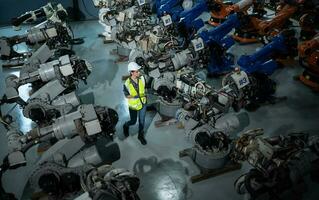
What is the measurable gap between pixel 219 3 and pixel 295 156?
7.42m

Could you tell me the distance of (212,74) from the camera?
8.89 metres

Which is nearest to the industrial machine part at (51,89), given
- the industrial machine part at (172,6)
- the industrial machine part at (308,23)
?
the industrial machine part at (172,6)

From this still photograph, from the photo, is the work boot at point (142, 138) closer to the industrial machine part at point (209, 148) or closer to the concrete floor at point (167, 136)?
the concrete floor at point (167, 136)

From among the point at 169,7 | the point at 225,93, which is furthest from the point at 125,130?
the point at 169,7

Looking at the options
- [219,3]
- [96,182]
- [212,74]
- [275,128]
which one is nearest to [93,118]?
[96,182]

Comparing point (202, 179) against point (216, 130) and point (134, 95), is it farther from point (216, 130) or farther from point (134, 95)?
point (134, 95)

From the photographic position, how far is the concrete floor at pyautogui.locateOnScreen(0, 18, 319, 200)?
5590 mm

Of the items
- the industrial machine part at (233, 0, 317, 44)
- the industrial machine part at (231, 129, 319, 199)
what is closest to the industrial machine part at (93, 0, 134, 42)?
the industrial machine part at (233, 0, 317, 44)

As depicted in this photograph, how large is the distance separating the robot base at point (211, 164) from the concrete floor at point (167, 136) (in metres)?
0.09

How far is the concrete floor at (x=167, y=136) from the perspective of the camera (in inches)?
220

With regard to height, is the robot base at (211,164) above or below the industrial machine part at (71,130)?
below

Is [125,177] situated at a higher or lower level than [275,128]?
higher

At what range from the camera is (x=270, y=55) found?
7.98m

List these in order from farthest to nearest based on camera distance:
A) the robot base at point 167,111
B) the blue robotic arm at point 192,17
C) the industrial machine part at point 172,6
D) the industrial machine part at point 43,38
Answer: the industrial machine part at point 172,6
the blue robotic arm at point 192,17
the industrial machine part at point 43,38
the robot base at point 167,111
